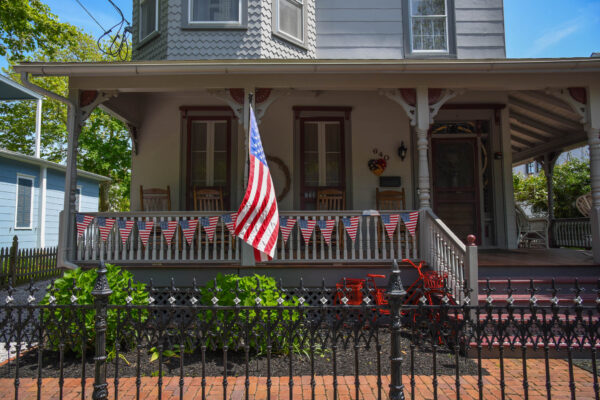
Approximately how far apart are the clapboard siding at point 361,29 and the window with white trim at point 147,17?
3.89 m

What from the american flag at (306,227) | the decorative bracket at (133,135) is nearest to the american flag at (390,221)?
the american flag at (306,227)

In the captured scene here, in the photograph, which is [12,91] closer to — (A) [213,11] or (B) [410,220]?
(A) [213,11]

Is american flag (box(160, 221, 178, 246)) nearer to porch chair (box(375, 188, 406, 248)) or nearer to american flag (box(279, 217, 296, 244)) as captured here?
american flag (box(279, 217, 296, 244))

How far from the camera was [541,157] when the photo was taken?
42.5 ft

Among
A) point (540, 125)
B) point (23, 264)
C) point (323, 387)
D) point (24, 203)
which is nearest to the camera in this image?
point (323, 387)

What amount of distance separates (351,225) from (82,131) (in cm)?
1838

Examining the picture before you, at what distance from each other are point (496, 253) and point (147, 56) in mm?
8807

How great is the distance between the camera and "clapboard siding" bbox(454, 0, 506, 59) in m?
9.32

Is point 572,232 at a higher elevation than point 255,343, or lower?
higher

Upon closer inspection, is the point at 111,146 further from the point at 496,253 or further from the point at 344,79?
the point at 496,253

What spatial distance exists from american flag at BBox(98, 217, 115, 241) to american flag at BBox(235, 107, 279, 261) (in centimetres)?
295

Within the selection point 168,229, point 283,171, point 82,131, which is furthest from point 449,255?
point 82,131

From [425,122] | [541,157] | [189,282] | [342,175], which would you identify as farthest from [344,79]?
[541,157]

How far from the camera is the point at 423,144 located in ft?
22.5
